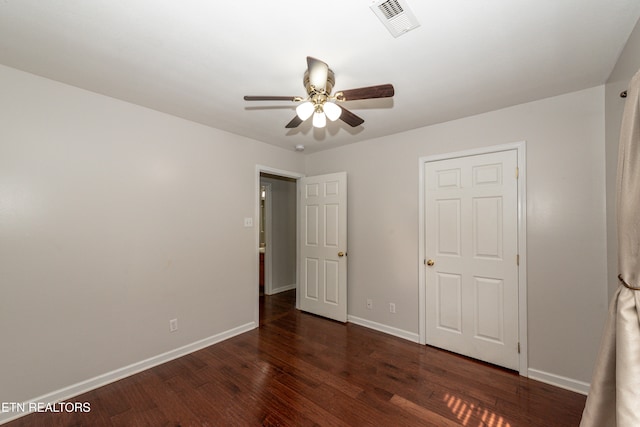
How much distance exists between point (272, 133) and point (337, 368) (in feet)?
8.83

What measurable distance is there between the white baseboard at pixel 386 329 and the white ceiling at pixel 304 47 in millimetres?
2560

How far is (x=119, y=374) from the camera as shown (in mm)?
2322

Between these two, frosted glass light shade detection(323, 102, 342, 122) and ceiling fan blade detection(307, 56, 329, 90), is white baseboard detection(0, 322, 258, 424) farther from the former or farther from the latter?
ceiling fan blade detection(307, 56, 329, 90)

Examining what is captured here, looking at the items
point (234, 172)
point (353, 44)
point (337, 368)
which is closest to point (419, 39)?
point (353, 44)

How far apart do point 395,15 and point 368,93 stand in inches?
16.0

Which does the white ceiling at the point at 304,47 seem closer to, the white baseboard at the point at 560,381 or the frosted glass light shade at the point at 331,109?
the frosted glass light shade at the point at 331,109

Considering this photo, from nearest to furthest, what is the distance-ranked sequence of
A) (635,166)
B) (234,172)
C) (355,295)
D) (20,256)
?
(635,166) < (20,256) < (234,172) < (355,295)

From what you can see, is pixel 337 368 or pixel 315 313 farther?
pixel 315 313

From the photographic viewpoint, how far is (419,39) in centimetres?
157

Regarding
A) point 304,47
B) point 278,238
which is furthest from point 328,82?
point 278,238

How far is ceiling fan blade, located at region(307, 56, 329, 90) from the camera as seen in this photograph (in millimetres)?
1409

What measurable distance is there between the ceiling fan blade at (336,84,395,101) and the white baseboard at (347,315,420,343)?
269cm

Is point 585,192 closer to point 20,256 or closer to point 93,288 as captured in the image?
point 93,288

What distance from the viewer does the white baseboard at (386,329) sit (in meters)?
3.09
